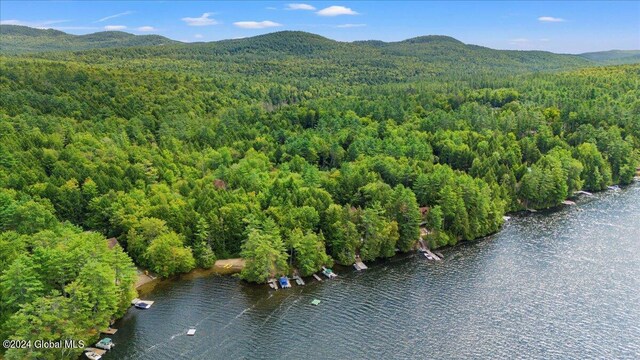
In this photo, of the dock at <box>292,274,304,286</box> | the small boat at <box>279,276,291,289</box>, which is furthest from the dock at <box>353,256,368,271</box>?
the small boat at <box>279,276,291,289</box>

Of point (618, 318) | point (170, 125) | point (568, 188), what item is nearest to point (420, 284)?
point (618, 318)

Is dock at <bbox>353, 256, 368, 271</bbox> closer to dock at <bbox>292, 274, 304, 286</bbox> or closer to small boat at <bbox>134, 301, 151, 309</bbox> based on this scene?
dock at <bbox>292, 274, 304, 286</bbox>

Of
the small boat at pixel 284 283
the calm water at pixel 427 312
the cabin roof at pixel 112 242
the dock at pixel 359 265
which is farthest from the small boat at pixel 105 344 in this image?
the dock at pixel 359 265

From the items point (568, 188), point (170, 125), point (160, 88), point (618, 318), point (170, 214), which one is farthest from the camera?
point (160, 88)

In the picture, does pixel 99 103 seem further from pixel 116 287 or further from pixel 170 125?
pixel 116 287

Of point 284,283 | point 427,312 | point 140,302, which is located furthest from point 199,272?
point 427,312

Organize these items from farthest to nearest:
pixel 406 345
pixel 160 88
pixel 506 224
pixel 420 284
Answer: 1. pixel 160 88
2. pixel 506 224
3. pixel 420 284
4. pixel 406 345

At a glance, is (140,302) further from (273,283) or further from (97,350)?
(273,283)
